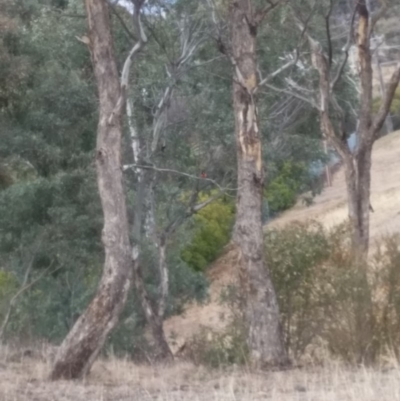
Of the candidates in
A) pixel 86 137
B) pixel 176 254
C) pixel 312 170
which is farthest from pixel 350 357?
pixel 312 170

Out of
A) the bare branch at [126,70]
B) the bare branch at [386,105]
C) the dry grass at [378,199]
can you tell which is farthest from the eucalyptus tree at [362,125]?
the dry grass at [378,199]

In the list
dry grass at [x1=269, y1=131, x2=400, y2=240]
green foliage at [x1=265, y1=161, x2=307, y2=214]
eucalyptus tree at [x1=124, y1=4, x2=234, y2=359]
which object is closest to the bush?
eucalyptus tree at [x1=124, y1=4, x2=234, y2=359]

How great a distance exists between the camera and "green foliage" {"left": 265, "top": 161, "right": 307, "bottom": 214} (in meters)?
24.1

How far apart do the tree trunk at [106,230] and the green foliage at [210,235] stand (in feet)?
54.0

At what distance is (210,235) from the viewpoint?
30.6 m

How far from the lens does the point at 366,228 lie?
49.3 ft

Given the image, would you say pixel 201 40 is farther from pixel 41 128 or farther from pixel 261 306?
pixel 261 306

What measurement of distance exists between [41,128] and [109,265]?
214 inches

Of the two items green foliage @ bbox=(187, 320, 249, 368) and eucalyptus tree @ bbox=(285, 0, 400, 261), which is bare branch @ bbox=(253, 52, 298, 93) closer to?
eucalyptus tree @ bbox=(285, 0, 400, 261)

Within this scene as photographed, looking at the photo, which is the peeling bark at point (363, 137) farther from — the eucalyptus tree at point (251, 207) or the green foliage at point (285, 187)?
the green foliage at point (285, 187)

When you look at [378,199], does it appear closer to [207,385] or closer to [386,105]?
[386,105]

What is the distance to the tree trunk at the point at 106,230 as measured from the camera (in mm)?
11070

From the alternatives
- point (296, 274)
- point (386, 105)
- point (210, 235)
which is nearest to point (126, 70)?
point (296, 274)

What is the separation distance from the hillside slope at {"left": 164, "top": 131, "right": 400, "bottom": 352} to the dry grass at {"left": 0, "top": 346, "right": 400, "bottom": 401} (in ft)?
7.11
